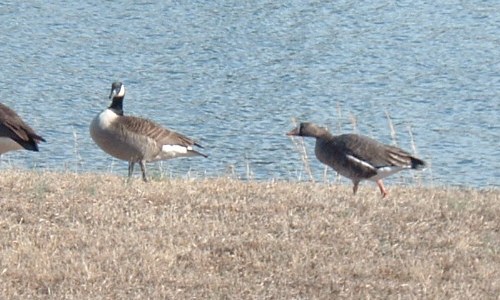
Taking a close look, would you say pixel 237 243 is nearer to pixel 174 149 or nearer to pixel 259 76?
pixel 174 149

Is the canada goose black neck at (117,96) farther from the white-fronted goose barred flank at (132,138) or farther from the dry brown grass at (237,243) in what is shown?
the dry brown grass at (237,243)

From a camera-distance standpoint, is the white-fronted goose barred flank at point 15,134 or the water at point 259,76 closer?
the white-fronted goose barred flank at point 15,134

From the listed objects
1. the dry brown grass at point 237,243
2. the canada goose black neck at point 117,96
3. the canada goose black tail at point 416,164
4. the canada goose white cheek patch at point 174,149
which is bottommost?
the dry brown grass at point 237,243

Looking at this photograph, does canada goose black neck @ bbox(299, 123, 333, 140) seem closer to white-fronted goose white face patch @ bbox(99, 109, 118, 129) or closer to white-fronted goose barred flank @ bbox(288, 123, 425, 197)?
white-fronted goose barred flank @ bbox(288, 123, 425, 197)

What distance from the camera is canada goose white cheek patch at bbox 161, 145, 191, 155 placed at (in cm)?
1202

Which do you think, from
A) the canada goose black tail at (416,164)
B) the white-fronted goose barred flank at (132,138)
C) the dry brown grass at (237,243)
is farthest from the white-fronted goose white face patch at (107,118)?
the canada goose black tail at (416,164)

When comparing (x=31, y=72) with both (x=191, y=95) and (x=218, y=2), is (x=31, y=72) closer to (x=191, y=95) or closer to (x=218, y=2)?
(x=191, y=95)

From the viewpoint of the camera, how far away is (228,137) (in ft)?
58.1

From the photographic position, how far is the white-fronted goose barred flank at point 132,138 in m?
11.8

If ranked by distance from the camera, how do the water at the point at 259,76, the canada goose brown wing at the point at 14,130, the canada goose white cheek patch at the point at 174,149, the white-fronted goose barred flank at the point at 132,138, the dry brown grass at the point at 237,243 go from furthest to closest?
the water at the point at 259,76 → the canada goose white cheek patch at the point at 174,149 → the white-fronted goose barred flank at the point at 132,138 → the canada goose brown wing at the point at 14,130 → the dry brown grass at the point at 237,243

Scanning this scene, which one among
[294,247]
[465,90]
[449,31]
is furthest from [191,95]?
[294,247]

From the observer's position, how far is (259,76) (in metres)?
21.5

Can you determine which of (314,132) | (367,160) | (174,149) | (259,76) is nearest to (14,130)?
(174,149)

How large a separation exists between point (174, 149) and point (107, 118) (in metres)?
0.73
